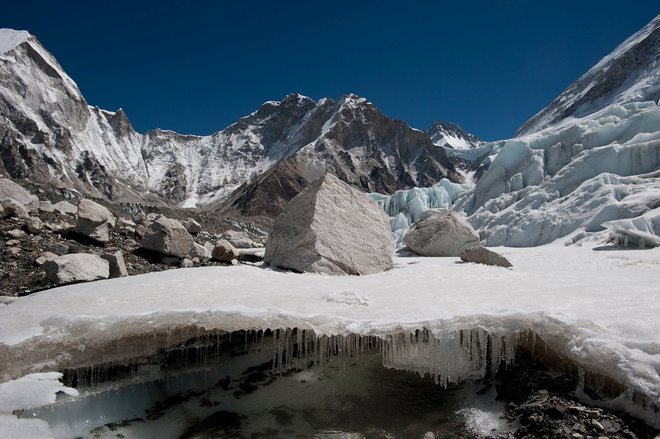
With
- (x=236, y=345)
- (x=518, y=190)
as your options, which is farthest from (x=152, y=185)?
(x=236, y=345)

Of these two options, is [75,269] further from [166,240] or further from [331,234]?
[331,234]

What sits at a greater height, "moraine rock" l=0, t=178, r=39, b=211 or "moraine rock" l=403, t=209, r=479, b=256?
"moraine rock" l=0, t=178, r=39, b=211

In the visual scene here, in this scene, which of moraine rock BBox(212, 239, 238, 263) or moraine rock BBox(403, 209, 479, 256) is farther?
moraine rock BBox(403, 209, 479, 256)

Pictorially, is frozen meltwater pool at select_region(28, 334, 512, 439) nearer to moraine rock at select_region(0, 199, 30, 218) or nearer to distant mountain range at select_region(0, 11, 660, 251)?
moraine rock at select_region(0, 199, 30, 218)

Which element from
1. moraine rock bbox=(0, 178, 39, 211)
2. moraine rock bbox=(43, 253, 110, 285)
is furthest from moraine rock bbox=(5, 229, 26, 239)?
moraine rock bbox=(43, 253, 110, 285)

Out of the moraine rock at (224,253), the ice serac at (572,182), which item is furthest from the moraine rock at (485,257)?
the ice serac at (572,182)

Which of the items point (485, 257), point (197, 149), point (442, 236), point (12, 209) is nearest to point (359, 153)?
point (197, 149)

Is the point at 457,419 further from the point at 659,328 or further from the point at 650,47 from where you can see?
the point at 650,47

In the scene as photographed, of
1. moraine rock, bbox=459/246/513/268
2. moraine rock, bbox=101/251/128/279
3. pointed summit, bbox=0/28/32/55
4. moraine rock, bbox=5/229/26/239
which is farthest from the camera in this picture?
pointed summit, bbox=0/28/32/55
